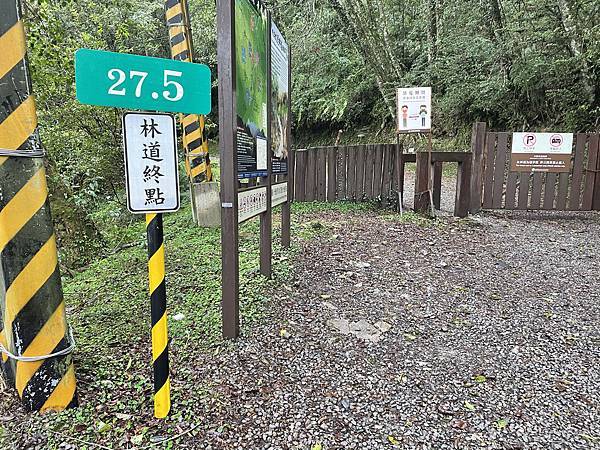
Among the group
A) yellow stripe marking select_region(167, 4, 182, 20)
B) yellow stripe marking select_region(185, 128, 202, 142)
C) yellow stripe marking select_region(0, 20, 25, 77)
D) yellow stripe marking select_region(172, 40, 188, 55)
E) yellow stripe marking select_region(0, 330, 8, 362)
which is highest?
yellow stripe marking select_region(167, 4, 182, 20)

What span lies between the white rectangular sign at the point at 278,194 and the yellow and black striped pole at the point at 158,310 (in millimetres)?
2086

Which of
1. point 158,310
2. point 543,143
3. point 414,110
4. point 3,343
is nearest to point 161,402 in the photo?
point 158,310

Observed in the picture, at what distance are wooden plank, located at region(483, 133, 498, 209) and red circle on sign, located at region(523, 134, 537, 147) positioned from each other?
1.74ft

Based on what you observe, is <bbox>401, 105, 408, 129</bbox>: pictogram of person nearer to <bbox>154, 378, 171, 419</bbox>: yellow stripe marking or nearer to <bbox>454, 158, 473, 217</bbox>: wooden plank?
<bbox>454, 158, 473, 217</bbox>: wooden plank

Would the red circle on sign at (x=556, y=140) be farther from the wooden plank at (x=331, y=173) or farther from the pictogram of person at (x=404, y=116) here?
the wooden plank at (x=331, y=173)

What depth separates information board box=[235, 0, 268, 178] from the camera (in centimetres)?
289

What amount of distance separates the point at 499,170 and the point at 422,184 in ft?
4.53

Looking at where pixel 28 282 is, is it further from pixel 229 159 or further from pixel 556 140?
pixel 556 140

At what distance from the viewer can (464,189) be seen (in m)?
6.89

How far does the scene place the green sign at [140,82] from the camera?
1.68m

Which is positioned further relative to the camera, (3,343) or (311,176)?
(311,176)

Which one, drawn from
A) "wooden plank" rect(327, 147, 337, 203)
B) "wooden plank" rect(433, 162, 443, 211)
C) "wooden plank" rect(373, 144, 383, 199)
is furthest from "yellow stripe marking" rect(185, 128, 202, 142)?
"wooden plank" rect(433, 162, 443, 211)

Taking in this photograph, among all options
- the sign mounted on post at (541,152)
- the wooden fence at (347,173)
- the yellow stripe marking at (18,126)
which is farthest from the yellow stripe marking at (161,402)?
the sign mounted on post at (541,152)

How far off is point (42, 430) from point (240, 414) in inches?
38.1
